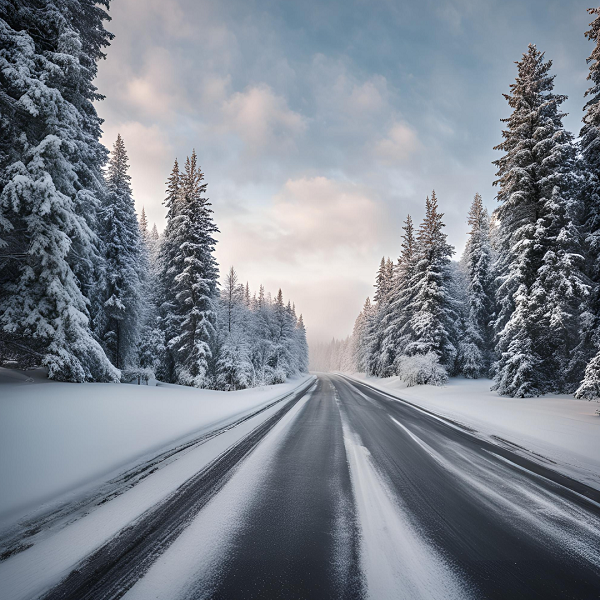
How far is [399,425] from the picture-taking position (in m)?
8.00

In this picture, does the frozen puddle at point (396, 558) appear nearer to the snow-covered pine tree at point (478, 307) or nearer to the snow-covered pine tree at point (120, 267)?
the snow-covered pine tree at point (120, 267)

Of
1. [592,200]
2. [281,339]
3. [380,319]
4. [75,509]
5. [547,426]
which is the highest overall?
[592,200]

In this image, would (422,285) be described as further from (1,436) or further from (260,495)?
(1,436)

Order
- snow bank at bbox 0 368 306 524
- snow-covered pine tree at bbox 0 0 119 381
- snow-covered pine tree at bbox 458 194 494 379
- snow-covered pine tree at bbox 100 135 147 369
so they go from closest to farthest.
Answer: snow bank at bbox 0 368 306 524 < snow-covered pine tree at bbox 0 0 119 381 < snow-covered pine tree at bbox 100 135 147 369 < snow-covered pine tree at bbox 458 194 494 379

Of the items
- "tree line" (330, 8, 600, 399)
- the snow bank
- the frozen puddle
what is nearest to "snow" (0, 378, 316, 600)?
the snow bank

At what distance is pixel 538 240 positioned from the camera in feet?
45.5

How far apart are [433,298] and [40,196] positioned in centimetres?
2396

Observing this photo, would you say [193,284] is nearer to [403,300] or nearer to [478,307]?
[403,300]

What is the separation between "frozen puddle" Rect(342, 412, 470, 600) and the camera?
6.82 feet

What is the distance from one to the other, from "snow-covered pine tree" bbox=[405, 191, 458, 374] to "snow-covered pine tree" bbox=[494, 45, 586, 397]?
753 cm

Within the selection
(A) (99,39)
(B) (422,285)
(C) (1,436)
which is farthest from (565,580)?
(B) (422,285)

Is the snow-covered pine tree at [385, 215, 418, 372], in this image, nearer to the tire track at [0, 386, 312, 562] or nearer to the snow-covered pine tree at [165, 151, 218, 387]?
the snow-covered pine tree at [165, 151, 218, 387]

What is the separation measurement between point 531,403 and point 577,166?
462 inches

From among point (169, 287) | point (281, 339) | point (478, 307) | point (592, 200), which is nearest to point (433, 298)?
point (478, 307)
